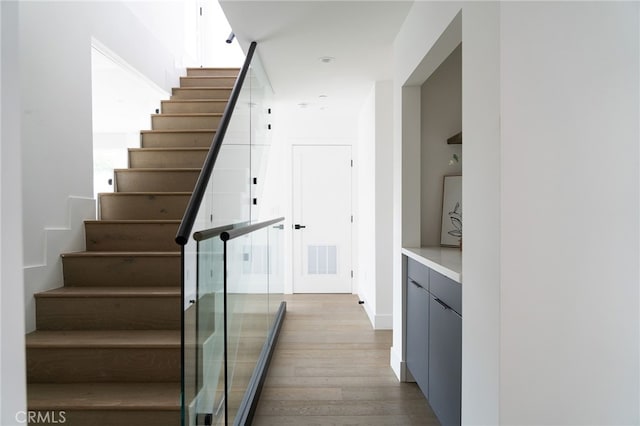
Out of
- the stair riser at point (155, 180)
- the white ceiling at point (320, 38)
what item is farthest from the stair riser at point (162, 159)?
the white ceiling at point (320, 38)

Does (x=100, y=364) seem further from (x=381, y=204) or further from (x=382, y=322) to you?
(x=381, y=204)

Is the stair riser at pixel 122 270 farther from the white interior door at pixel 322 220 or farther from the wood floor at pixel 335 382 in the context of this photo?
the white interior door at pixel 322 220

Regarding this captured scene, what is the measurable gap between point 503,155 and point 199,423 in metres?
1.46

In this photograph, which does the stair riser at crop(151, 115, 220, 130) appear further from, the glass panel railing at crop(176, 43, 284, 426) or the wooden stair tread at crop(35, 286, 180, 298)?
the wooden stair tread at crop(35, 286, 180, 298)

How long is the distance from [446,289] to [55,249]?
249 cm

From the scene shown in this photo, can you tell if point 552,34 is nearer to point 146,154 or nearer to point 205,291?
point 205,291

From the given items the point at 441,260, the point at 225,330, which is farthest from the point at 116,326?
the point at 441,260

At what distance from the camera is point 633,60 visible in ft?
4.16

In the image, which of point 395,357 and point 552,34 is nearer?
point 552,34

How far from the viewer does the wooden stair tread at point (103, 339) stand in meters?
2.10

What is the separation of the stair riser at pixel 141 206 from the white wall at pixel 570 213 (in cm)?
261

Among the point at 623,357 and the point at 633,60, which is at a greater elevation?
the point at 633,60

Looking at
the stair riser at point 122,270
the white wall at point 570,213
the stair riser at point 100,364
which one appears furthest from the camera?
the stair riser at point 122,270

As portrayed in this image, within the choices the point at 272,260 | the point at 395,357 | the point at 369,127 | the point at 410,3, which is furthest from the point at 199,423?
the point at 369,127
